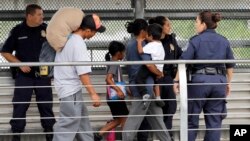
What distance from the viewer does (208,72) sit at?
261 inches

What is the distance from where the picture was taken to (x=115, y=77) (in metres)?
7.32

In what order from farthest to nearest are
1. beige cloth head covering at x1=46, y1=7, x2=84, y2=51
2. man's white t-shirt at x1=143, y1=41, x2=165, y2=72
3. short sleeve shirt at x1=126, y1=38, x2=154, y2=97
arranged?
short sleeve shirt at x1=126, y1=38, x2=154, y2=97, man's white t-shirt at x1=143, y1=41, x2=165, y2=72, beige cloth head covering at x1=46, y1=7, x2=84, y2=51

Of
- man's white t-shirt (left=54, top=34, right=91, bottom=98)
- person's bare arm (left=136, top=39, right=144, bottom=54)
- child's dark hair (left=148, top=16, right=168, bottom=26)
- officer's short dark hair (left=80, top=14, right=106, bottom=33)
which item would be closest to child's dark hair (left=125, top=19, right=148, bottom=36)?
person's bare arm (left=136, top=39, right=144, bottom=54)

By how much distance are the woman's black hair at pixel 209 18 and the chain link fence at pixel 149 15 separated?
111 cm

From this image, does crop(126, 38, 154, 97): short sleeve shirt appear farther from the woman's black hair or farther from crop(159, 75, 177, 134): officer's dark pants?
→ the woman's black hair

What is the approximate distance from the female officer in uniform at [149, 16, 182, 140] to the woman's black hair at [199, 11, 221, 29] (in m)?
0.58

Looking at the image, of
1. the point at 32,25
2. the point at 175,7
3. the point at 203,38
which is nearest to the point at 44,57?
the point at 32,25

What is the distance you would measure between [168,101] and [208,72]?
0.82 metres

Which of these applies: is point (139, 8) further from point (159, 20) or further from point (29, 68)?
point (29, 68)

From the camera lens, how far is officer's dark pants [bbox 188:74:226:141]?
261 inches

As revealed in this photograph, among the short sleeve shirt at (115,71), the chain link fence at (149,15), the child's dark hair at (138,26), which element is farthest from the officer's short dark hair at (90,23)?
the chain link fence at (149,15)

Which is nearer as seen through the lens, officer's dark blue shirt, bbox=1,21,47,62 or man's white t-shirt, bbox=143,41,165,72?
man's white t-shirt, bbox=143,41,165,72

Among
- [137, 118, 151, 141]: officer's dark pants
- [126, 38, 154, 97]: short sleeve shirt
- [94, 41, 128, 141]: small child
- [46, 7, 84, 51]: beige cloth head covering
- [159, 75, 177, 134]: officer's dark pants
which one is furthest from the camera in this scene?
[137, 118, 151, 141]: officer's dark pants

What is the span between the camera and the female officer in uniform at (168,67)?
7162 millimetres
